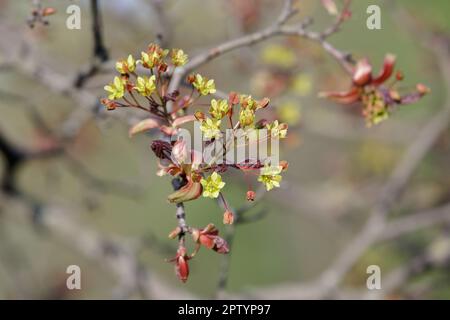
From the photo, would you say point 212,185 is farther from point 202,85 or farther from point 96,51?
point 96,51

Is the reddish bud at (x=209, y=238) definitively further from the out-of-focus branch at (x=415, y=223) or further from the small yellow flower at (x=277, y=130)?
the out-of-focus branch at (x=415, y=223)

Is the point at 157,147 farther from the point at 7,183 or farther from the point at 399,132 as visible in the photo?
the point at 399,132

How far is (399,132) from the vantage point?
4.11 m

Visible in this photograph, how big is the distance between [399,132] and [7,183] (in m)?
2.57

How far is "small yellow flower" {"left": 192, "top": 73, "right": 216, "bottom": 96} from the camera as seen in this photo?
4.26ft

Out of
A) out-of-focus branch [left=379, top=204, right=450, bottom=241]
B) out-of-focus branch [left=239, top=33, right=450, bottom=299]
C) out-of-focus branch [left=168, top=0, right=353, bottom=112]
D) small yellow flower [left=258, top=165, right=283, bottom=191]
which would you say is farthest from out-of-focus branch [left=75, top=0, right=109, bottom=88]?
out-of-focus branch [left=379, top=204, right=450, bottom=241]

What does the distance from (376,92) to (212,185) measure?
0.65m

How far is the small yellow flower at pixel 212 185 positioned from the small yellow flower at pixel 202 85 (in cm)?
20

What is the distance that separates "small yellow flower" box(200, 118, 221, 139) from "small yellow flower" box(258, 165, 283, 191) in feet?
0.41

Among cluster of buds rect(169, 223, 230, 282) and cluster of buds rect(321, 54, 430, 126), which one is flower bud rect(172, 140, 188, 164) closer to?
cluster of buds rect(169, 223, 230, 282)

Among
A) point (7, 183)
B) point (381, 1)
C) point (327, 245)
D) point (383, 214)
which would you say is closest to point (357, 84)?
point (383, 214)

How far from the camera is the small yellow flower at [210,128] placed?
4.00 feet

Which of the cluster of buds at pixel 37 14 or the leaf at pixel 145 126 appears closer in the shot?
the leaf at pixel 145 126

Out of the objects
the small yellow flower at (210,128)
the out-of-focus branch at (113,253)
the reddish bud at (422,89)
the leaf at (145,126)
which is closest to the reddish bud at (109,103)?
the leaf at (145,126)
